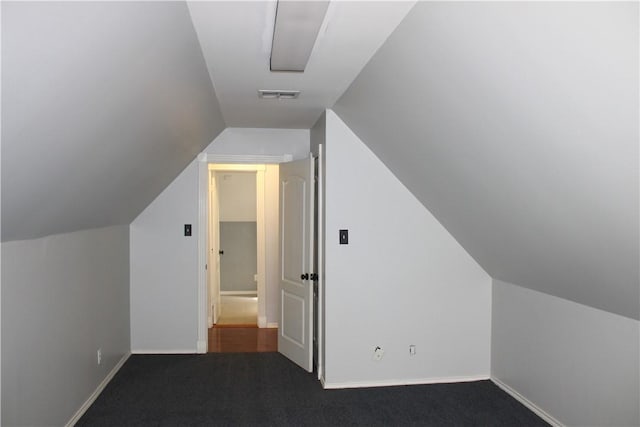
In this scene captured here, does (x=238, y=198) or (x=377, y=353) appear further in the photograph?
(x=238, y=198)

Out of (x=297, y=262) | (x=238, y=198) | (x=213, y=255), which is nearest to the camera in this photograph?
(x=297, y=262)

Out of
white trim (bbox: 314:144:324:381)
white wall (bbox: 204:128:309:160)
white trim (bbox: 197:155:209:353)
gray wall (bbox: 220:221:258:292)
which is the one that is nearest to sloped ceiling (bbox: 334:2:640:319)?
white trim (bbox: 314:144:324:381)

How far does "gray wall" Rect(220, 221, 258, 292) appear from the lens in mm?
7941

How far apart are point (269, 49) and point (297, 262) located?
2.29 meters

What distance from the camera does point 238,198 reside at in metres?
7.86

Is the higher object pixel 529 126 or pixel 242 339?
pixel 529 126

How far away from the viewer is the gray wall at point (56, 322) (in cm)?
229

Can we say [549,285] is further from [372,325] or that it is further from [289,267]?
[289,267]

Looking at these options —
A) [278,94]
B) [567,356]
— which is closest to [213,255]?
[278,94]

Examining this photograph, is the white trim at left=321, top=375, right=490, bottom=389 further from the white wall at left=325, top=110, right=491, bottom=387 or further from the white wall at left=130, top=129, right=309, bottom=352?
the white wall at left=130, top=129, right=309, bottom=352

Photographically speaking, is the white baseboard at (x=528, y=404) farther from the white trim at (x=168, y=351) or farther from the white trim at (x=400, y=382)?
the white trim at (x=168, y=351)

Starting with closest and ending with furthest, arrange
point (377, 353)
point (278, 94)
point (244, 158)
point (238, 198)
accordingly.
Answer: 1. point (278, 94)
2. point (377, 353)
3. point (244, 158)
4. point (238, 198)

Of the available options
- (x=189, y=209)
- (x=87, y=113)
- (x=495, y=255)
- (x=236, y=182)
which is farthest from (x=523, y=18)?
(x=236, y=182)

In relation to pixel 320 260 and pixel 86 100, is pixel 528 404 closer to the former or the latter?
pixel 320 260
